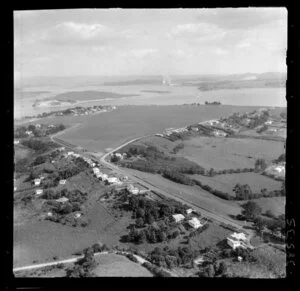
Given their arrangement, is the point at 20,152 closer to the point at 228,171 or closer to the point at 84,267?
the point at 84,267

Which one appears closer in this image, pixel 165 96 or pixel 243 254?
pixel 243 254

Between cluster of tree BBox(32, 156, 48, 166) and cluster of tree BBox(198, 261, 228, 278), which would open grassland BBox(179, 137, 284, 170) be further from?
cluster of tree BBox(32, 156, 48, 166)

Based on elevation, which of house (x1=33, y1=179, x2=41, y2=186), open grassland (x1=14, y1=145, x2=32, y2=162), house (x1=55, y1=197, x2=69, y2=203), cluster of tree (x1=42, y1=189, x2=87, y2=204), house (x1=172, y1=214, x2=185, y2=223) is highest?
open grassland (x1=14, y1=145, x2=32, y2=162)

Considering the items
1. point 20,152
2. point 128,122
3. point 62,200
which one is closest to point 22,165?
point 20,152

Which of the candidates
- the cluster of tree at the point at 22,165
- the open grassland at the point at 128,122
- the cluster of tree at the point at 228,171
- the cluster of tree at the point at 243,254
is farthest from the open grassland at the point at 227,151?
the cluster of tree at the point at 22,165

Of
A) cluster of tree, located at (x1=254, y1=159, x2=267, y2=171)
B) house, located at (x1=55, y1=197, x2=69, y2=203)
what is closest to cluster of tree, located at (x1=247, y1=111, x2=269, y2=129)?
cluster of tree, located at (x1=254, y1=159, x2=267, y2=171)

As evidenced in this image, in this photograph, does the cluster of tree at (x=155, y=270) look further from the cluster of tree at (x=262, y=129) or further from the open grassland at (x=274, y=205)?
the cluster of tree at (x=262, y=129)
